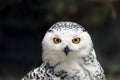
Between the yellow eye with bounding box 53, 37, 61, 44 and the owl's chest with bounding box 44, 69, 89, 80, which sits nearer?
the yellow eye with bounding box 53, 37, 61, 44

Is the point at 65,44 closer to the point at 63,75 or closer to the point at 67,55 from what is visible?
the point at 67,55

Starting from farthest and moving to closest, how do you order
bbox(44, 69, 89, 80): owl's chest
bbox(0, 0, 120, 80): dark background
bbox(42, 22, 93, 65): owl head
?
1. bbox(0, 0, 120, 80): dark background
2. bbox(44, 69, 89, 80): owl's chest
3. bbox(42, 22, 93, 65): owl head

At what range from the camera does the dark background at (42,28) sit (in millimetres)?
8461

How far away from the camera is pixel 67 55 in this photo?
563 cm

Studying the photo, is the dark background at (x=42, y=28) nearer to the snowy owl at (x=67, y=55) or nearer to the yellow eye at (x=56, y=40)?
the snowy owl at (x=67, y=55)

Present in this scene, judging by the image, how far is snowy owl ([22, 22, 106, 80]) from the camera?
5.59 metres

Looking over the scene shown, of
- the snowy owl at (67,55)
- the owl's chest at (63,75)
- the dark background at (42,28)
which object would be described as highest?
the dark background at (42,28)

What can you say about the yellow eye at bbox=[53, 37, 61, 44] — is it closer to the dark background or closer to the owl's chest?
the owl's chest

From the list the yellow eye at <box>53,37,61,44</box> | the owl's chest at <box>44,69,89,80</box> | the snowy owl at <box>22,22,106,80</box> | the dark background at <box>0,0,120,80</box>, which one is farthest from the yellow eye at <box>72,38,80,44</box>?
the dark background at <box>0,0,120,80</box>

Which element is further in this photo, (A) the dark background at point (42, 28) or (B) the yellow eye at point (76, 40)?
(A) the dark background at point (42, 28)

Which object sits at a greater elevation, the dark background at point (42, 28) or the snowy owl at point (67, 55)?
the dark background at point (42, 28)

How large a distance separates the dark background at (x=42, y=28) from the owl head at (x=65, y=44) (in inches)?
90.5

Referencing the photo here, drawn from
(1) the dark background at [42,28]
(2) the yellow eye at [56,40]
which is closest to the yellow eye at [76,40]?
(2) the yellow eye at [56,40]

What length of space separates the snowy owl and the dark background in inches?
86.7
